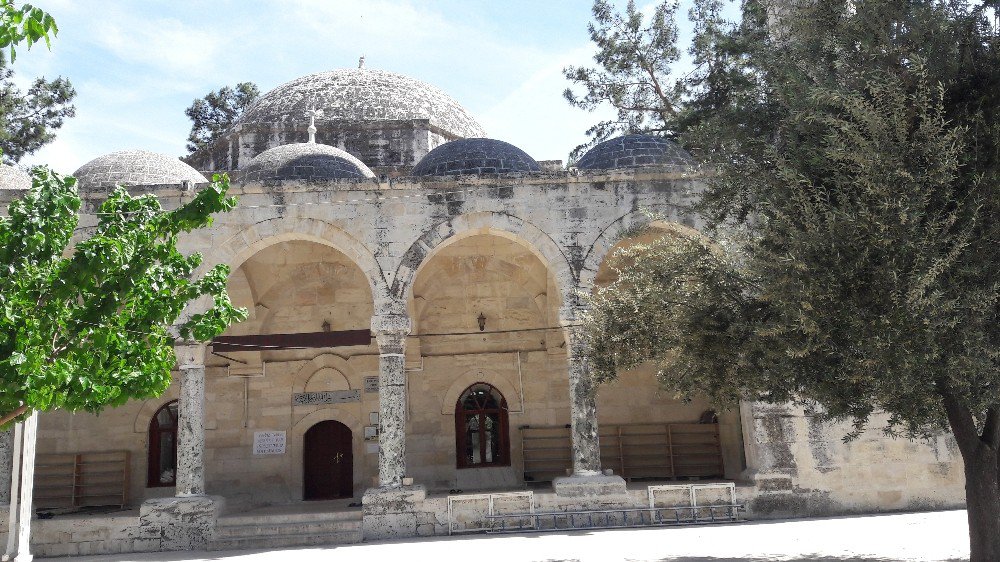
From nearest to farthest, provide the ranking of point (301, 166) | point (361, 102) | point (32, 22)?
point (32, 22) < point (301, 166) < point (361, 102)

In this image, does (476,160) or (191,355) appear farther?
(476,160)

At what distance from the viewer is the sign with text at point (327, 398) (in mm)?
12734

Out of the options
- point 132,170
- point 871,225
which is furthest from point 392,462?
point 871,225

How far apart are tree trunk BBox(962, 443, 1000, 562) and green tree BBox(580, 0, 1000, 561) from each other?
0.01 m

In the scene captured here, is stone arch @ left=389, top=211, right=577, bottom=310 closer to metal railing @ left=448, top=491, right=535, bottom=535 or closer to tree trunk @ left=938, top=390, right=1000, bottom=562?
metal railing @ left=448, top=491, right=535, bottom=535

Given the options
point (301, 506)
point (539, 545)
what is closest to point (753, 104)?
point (539, 545)

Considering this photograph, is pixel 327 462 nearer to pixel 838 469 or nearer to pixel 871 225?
pixel 838 469

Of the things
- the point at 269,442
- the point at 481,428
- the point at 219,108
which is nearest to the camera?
the point at 269,442

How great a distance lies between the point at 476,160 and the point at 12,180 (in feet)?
20.8

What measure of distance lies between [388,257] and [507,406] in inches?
146

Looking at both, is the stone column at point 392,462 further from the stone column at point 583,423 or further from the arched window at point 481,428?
the arched window at point 481,428

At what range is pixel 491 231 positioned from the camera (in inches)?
410

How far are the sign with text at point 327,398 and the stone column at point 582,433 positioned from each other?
405 centimetres

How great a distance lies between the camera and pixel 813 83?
5965mm
